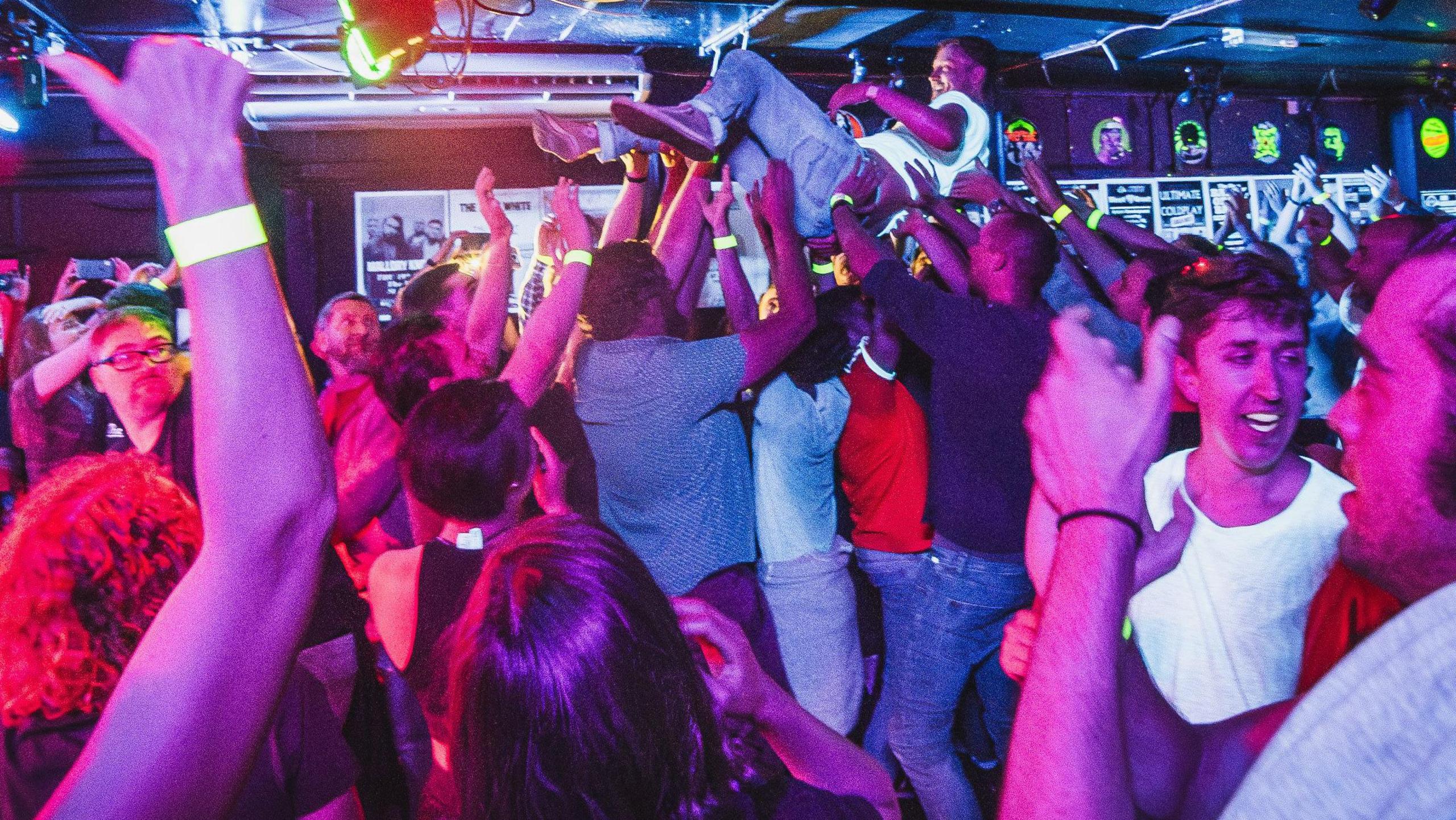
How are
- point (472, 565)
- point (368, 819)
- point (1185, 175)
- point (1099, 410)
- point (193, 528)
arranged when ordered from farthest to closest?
point (1185, 175) → point (368, 819) → point (472, 565) → point (193, 528) → point (1099, 410)

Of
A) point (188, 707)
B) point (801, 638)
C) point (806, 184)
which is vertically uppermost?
point (806, 184)

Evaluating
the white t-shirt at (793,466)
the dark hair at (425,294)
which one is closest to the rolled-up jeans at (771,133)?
the white t-shirt at (793,466)

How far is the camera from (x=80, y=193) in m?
4.77

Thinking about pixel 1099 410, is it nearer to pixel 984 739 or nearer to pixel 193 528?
pixel 193 528

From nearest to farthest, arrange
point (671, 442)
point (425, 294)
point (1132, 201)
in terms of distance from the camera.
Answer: point (671, 442)
point (425, 294)
point (1132, 201)

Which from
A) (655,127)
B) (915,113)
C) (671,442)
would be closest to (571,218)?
(655,127)

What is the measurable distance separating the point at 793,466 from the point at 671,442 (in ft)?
1.48

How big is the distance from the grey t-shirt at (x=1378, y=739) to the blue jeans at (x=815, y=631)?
206cm

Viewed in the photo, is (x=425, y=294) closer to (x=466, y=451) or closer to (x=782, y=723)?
(x=466, y=451)

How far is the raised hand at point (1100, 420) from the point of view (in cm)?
77

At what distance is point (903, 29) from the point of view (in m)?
4.39

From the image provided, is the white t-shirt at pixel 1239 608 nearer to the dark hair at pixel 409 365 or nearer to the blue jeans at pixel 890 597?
the blue jeans at pixel 890 597

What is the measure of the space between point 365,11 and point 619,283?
1.48 metres

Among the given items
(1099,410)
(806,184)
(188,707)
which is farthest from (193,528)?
(806,184)
